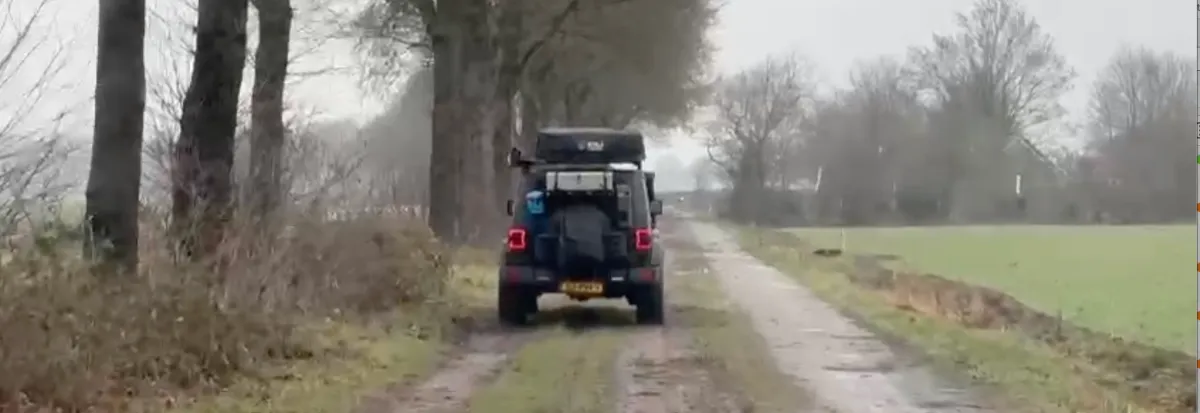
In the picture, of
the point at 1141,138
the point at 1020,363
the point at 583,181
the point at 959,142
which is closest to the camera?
the point at 1020,363

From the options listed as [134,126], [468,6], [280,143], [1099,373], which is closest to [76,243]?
[134,126]

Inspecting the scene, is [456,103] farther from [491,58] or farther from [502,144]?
[502,144]

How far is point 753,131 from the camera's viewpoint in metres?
91.4

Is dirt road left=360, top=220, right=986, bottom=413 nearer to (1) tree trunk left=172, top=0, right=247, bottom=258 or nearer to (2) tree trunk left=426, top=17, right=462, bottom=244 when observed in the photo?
(1) tree trunk left=172, top=0, right=247, bottom=258

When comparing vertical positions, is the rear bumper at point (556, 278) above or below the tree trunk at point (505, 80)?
below

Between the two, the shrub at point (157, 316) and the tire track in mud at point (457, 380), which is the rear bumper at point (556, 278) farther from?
the shrub at point (157, 316)

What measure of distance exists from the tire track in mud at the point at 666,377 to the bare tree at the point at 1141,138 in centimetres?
3070

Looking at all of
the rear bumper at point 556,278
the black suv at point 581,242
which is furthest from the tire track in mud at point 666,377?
the black suv at point 581,242

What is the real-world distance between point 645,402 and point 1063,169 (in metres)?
61.0

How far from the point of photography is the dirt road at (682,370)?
1059 centimetres

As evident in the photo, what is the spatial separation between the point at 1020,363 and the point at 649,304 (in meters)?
5.40

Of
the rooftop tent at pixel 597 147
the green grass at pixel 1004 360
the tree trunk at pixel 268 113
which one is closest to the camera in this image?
the green grass at pixel 1004 360

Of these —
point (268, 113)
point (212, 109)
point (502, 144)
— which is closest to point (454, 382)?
point (212, 109)

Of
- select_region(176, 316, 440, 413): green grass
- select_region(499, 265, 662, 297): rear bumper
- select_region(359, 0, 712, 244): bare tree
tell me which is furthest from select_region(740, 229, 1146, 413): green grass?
select_region(359, 0, 712, 244): bare tree
